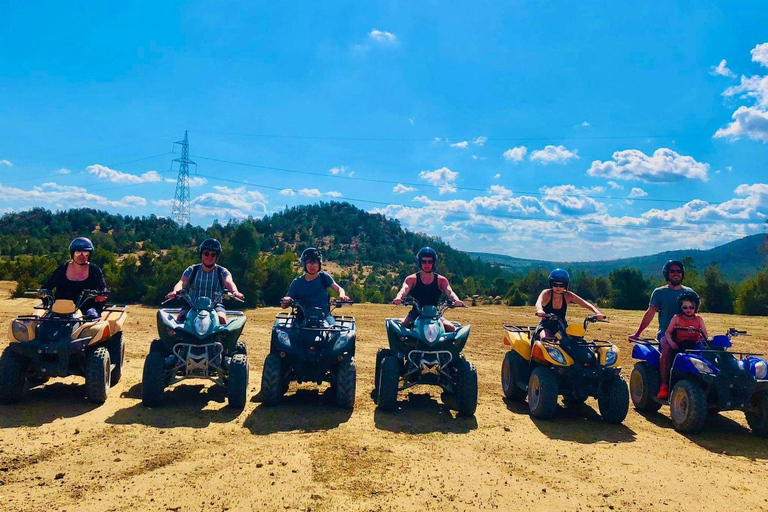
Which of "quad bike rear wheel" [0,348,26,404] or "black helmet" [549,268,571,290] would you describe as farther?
"black helmet" [549,268,571,290]

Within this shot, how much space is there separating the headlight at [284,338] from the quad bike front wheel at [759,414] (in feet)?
19.6

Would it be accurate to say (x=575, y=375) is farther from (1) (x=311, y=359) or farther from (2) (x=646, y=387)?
(1) (x=311, y=359)

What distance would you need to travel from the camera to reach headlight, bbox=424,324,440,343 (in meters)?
6.65

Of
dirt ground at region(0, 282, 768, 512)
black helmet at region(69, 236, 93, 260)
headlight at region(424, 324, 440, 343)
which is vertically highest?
black helmet at region(69, 236, 93, 260)

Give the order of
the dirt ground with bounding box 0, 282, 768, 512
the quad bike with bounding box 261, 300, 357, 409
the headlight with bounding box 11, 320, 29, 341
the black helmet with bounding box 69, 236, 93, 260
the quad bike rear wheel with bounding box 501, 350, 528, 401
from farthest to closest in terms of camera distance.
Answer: the quad bike rear wheel with bounding box 501, 350, 528, 401
the black helmet with bounding box 69, 236, 93, 260
the quad bike with bounding box 261, 300, 357, 409
the headlight with bounding box 11, 320, 29, 341
the dirt ground with bounding box 0, 282, 768, 512

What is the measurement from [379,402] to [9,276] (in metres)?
33.4

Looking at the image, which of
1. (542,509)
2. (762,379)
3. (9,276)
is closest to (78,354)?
(542,509)

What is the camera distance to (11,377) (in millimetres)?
6184

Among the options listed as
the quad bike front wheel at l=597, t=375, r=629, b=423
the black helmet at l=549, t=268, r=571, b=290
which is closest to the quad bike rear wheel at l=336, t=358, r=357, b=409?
the black helmet at l=549, t=268, r=571, b=290

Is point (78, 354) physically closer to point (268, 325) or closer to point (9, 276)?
point (268, 325)

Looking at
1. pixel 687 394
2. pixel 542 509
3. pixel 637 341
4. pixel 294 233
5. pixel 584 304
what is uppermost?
pixel 294 233

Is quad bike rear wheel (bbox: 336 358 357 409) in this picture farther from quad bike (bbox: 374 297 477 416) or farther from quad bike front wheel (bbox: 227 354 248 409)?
quad bike front wheel (bbox: 227 354 248 409)

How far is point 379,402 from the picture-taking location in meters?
6.80

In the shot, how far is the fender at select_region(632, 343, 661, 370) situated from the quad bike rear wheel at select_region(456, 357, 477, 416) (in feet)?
9.30
